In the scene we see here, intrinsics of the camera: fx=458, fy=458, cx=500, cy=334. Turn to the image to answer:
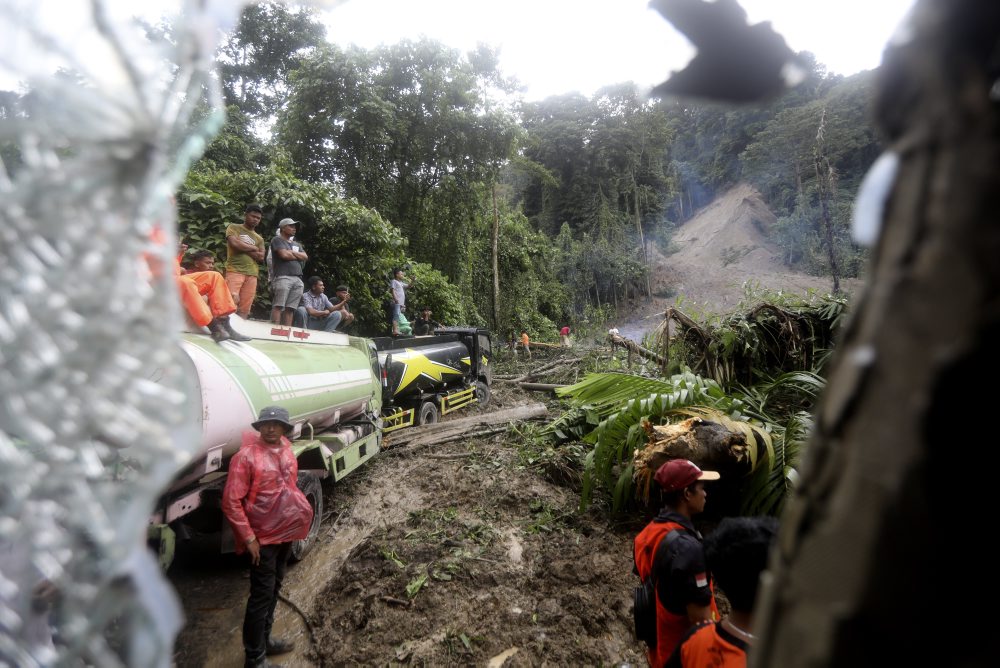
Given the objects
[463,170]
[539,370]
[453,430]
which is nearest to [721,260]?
[463,170]

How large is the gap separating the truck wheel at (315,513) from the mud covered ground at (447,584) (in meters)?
0.10

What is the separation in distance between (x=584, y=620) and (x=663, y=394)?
1.91 meters

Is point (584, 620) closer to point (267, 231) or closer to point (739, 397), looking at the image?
point (739, 397)

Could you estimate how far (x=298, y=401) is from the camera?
4.29 m

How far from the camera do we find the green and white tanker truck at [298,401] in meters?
3.07

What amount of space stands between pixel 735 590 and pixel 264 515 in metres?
2.70

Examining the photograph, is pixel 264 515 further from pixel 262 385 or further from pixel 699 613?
pixel 699 613

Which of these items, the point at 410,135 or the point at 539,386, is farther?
the point at 410,135

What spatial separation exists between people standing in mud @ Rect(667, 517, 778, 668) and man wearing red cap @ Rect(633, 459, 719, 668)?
0.64 feet

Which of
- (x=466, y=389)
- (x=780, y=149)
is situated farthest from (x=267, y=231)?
(x=780, y=149)

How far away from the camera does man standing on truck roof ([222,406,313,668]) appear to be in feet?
9.41

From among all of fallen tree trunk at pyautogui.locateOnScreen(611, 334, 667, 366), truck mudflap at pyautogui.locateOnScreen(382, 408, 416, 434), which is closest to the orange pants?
truck mudflap at pyautogui.locateOnScreen(382, 408, 416, 434)

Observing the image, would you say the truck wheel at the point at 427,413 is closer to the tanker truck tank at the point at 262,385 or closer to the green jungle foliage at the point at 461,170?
the tanker truck tank at the point at 262,385

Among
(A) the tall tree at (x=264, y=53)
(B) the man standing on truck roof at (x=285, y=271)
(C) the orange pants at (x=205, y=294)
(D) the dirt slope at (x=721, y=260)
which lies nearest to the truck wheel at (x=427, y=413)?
(B) the man standing on truck roof at (x=285, y=271)
